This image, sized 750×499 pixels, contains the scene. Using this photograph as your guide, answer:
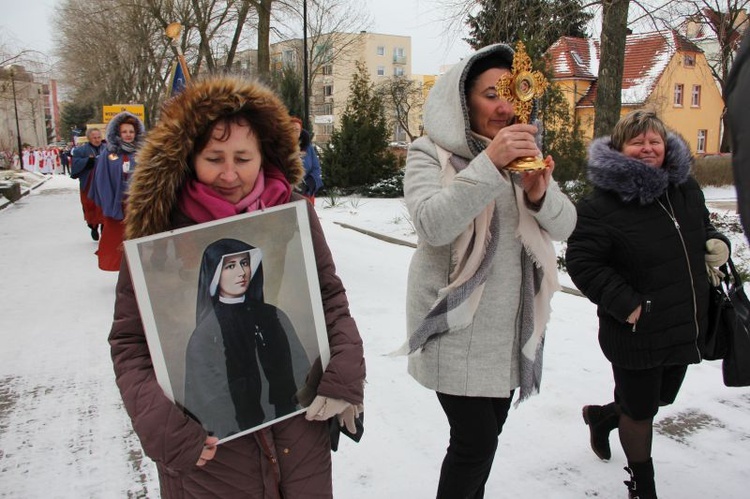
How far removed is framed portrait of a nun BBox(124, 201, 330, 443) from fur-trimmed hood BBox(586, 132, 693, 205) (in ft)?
5.07

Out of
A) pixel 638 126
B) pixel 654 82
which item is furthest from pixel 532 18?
pixel 654 82

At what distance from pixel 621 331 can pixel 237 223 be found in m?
1.80

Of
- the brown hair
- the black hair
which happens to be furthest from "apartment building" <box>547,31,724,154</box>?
the brown hair

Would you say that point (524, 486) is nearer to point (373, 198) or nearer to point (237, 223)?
point (237, 223)

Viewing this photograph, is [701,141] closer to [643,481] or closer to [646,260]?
[646,260]

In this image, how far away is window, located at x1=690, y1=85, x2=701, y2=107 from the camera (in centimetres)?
3756

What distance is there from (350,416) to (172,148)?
905 millimetres

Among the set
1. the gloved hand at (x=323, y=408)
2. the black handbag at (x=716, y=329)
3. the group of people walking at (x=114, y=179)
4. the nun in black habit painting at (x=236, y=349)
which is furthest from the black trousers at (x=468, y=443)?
the group of people walking at (x=114, y=179)

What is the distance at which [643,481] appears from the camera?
2.66 metres

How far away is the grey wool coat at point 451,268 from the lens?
2.12 metres

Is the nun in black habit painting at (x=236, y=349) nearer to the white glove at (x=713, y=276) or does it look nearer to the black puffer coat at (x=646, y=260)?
the black puffer coat at (x=646, y=260)

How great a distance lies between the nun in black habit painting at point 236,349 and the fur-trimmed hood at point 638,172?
165 centimetres

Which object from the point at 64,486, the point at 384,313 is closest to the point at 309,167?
the point at 384,313

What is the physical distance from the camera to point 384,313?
583 cm
